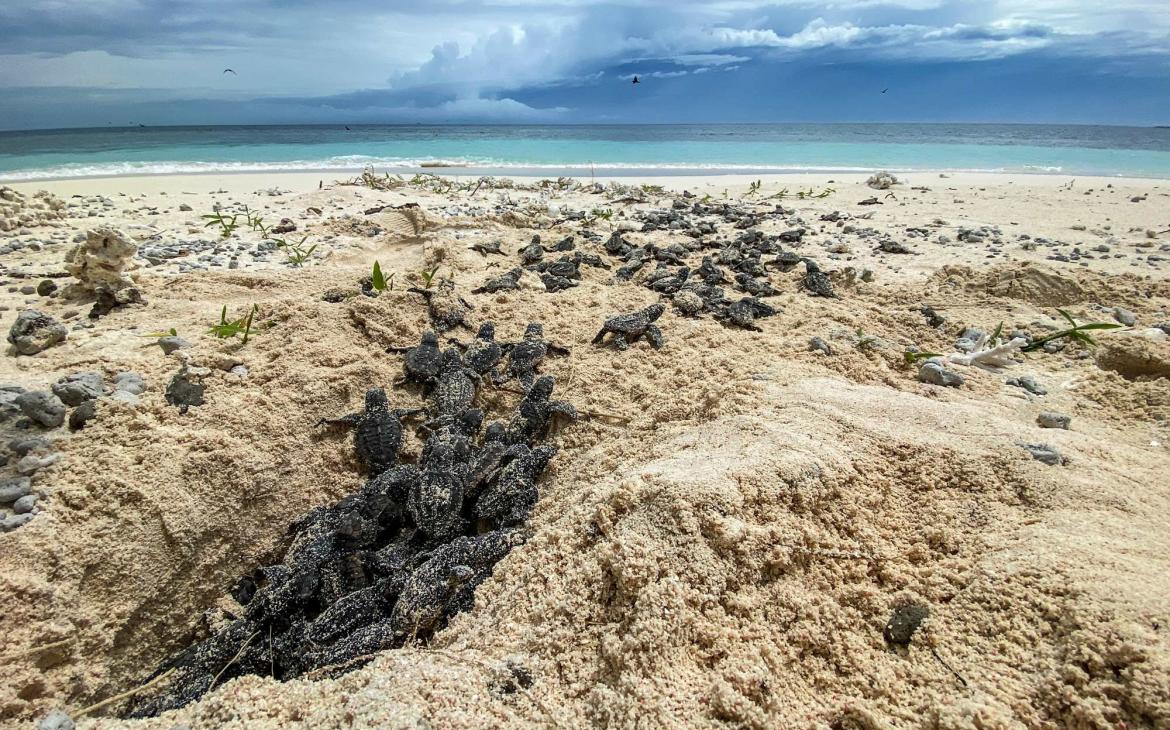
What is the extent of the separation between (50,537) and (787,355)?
3.63 m

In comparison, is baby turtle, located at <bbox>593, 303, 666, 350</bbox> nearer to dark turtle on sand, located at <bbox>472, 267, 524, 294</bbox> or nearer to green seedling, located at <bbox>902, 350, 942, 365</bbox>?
dark turtle on sand, located at <bbox>472, 267, 524, 294</bbox>

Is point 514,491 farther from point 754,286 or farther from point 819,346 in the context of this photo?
point 754,286

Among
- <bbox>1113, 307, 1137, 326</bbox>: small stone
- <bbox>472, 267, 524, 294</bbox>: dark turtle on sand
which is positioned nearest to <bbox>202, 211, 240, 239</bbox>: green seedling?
<bbox>472, 267, 524, 294</bbox>: dark turtle on sand

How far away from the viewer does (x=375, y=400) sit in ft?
10.1

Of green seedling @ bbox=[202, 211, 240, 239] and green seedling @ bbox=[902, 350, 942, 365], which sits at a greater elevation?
green seedling @ bbox=[202, 211, 240, 239]

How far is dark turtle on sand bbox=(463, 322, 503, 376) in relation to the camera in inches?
136

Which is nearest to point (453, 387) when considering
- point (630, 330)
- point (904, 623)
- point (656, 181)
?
point (630, 330)

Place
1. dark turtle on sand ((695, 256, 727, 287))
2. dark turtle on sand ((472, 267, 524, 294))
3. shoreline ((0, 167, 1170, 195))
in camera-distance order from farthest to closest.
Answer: shoreline ((0, 167, 1170, 195))
dark turtle on sand ((695, 256, 727, 287))
dark turtle on sand ((472, 267, 524, 294))

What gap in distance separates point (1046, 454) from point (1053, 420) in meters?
0.68

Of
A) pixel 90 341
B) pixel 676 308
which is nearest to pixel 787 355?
pixel 676 308

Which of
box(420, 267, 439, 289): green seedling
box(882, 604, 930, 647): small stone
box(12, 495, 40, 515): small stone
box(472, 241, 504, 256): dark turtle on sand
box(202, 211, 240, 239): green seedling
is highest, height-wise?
box(202, 211, 240, 239): green seedling

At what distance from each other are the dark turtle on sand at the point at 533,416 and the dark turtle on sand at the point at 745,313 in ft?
4.91

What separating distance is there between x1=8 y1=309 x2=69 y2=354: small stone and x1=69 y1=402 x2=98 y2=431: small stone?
920mm

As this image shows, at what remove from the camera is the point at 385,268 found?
5.05m
